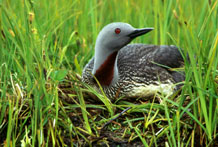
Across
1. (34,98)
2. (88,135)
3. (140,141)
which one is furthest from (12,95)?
(140,141)

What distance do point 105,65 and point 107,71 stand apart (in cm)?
6

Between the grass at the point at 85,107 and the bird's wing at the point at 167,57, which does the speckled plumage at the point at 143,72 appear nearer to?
the bird's wing at the point at 167,57

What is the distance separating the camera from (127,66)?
3385mm

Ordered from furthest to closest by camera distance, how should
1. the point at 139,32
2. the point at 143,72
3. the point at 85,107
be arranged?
the point at 143,72
the point at 139,32
the point at 85,107

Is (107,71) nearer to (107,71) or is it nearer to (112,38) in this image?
(107,71)

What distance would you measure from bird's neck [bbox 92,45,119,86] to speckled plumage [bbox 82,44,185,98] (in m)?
0.06

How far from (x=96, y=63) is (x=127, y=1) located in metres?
1.55

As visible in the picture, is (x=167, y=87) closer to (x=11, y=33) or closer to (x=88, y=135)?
(x=88, y=135)

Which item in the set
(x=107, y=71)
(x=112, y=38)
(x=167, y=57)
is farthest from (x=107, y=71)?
(x=167, y=57)

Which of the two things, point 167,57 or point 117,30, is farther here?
point 167,57

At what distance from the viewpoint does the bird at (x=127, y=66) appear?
3105mm

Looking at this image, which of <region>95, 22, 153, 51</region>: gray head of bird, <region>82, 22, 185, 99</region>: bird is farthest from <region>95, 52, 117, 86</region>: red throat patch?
<region>95, 22, 153, 51</region>: gray head of bird

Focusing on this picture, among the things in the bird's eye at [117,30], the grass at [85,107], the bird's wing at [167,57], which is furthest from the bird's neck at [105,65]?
the bird's wing at [167,57]

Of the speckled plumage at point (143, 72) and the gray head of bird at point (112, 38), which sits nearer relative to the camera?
the gray head of bird at point (112, 38)
